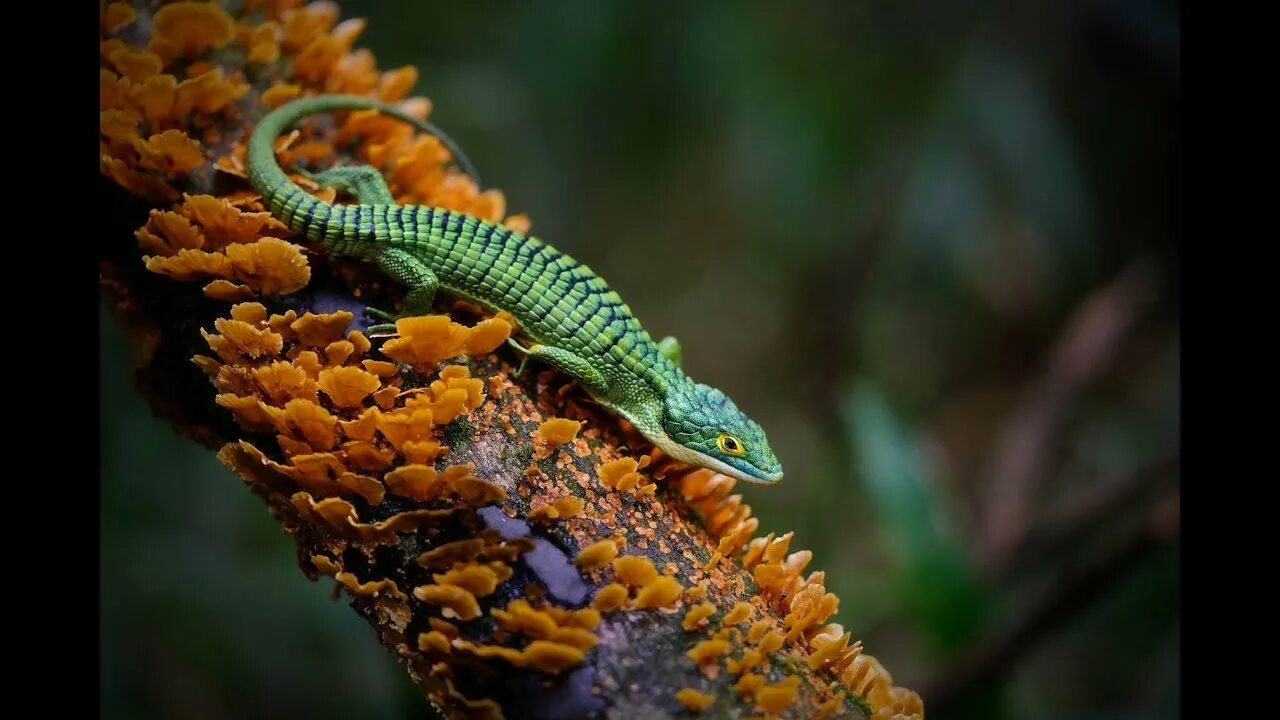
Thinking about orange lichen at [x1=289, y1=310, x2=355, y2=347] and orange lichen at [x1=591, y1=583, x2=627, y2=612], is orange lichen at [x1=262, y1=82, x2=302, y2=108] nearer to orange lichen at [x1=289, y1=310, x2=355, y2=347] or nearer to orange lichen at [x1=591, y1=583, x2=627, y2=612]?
orange lichen at [x1=289, y1=310, x2=355, y2=347]

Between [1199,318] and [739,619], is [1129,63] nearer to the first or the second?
[1199,318]

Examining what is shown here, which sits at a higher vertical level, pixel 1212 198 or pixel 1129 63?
pixel 1129 63

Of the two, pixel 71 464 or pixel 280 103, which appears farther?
pixel 280 103

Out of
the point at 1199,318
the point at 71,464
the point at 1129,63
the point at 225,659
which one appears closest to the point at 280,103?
the point at 71,464

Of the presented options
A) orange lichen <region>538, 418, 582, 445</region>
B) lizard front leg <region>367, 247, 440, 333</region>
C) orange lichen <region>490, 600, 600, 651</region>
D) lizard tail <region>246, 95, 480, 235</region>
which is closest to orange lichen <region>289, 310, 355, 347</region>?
lizard front leg <region>367, 247, 440, 333</region>

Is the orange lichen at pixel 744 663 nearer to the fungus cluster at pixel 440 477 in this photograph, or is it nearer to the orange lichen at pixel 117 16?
the fungus cluster at pixel 440 477

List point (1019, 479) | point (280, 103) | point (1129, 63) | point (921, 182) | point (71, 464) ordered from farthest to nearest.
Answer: point (1129, 63)
point (921, 182)
point (1019, 479)
point (280, 103)
point (71, 464)

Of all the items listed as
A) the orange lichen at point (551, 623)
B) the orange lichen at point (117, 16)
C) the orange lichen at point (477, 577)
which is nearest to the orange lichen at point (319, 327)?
the orange lichen at point (477, 577)
